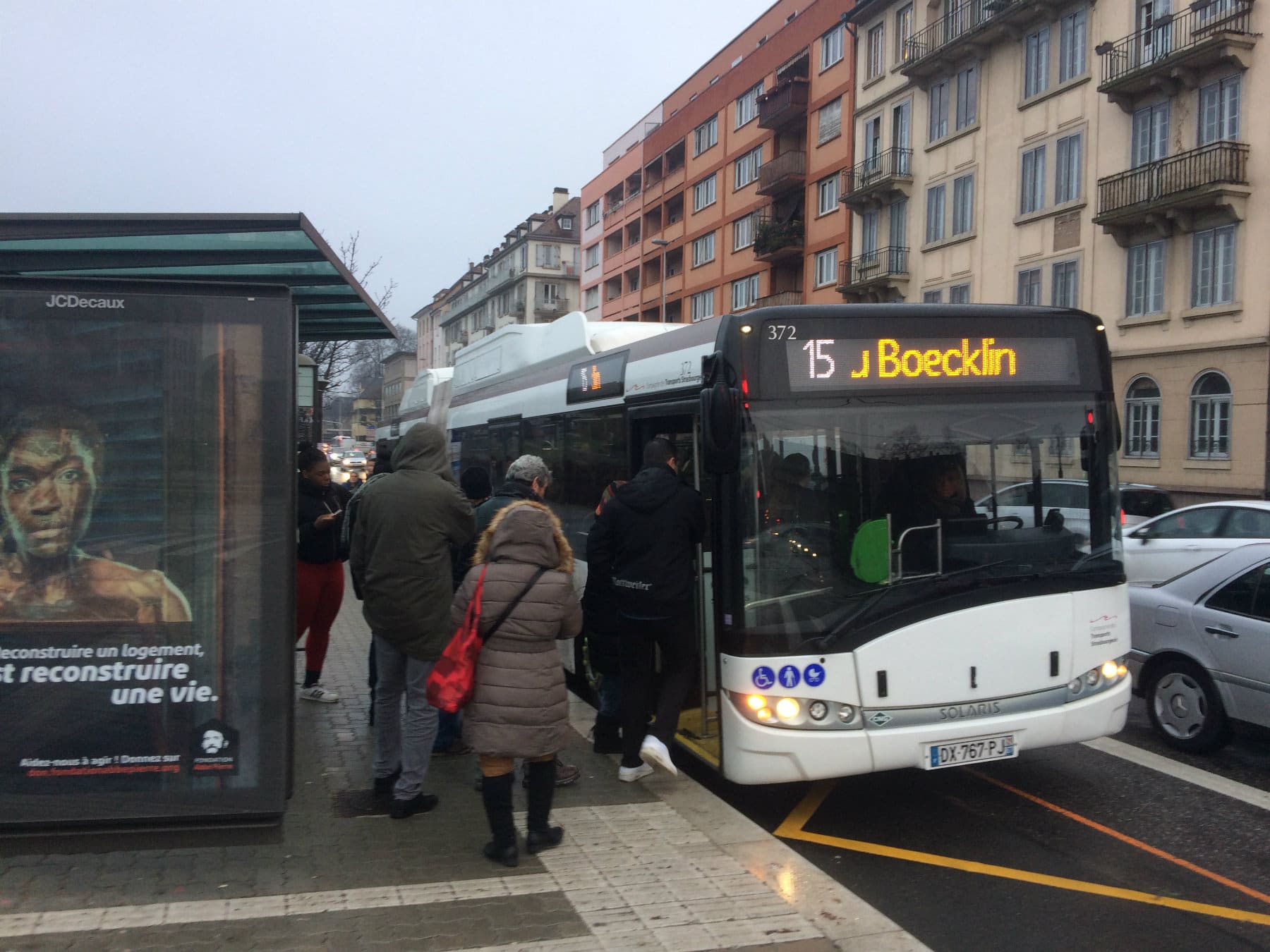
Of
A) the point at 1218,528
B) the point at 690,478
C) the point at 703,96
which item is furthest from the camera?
the point at 703,96

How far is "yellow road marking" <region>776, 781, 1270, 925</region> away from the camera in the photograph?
4848 millimetres

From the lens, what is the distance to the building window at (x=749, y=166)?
4909 centimetres

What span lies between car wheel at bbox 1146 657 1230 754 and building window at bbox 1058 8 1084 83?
25673 mm

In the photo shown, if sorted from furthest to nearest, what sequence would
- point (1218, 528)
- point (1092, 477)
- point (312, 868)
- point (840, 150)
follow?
point (840, 150) < point (1218, 528) < point (1092, 477) < point (312, 868)

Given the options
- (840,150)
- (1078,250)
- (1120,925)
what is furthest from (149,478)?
(840,150)

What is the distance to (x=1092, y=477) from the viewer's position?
6207mm

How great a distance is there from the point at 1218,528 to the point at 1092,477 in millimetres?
6113

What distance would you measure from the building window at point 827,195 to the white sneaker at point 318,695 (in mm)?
36718

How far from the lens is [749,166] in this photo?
164 ft

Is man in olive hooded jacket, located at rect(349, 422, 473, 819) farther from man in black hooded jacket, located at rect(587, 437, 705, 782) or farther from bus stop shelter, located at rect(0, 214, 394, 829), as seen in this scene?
man in black hooded jacket, located at rect(587, 437, 705, 782)

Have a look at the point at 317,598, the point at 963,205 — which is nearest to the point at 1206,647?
the point at 317,598

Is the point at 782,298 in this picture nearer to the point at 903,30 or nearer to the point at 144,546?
the point at 903,30

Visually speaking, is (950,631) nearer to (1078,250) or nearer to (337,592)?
(337,592)

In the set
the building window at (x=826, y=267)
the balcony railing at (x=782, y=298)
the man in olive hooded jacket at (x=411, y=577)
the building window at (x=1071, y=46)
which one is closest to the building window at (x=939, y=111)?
the building window at (x=1071, y=46)
